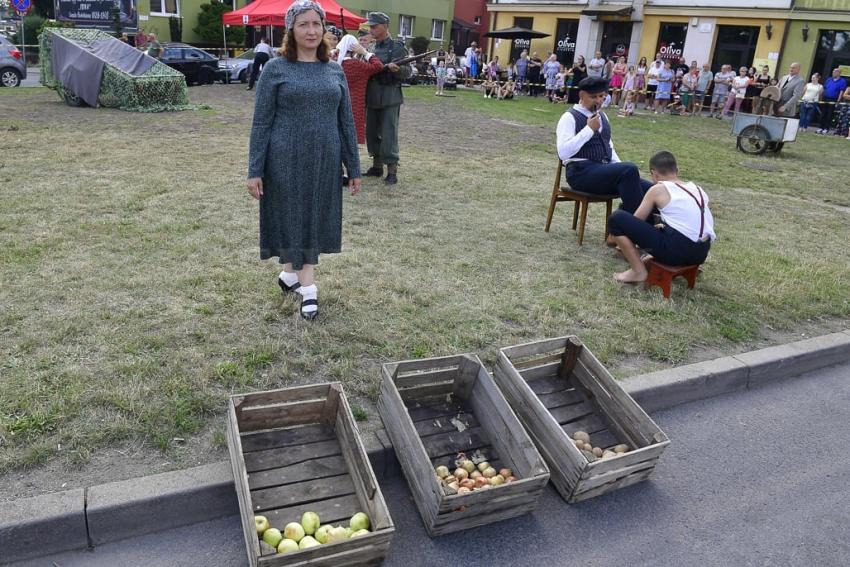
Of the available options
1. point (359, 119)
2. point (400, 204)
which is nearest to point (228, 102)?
point (359, 119)

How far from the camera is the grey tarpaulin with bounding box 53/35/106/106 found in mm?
13844

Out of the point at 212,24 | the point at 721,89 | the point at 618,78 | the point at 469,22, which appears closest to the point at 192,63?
the point at 212,24

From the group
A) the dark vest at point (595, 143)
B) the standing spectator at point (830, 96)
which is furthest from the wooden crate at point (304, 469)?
the standing spectator at point (830, 96)

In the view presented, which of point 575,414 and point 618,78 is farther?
point 618,78

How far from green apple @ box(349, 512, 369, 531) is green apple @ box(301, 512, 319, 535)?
0.46ft

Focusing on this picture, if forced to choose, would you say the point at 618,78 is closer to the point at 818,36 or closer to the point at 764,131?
the point at 818,36

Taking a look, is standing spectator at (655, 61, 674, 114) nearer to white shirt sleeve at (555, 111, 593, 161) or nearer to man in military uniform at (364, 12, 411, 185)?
man in military uniform at (364, 12, 411, 185)

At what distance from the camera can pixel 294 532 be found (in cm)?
261

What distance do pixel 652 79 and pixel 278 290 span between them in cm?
2151

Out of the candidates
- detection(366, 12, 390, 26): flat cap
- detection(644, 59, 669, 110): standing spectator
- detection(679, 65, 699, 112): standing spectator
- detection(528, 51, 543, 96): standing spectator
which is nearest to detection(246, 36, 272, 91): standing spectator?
detection(528, 51, 543, 96): standing spectator

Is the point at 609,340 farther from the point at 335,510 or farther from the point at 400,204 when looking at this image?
the point at 400,204

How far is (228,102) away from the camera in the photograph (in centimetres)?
1664

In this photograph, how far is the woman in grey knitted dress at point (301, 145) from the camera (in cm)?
388

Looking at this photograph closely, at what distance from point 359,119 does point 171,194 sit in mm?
2312
